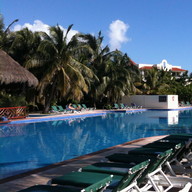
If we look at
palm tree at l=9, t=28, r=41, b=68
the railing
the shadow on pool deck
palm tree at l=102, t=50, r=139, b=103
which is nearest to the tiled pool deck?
the shadow on pool deck

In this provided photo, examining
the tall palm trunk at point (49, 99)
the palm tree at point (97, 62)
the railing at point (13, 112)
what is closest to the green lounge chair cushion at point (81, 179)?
the railing at point (13, 112)

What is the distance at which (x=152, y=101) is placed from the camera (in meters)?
31.4

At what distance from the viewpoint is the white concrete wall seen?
30.8m

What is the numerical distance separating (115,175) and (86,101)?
2623cm

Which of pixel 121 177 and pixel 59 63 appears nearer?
pixel 121 177

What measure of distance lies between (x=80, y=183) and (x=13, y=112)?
15794mm

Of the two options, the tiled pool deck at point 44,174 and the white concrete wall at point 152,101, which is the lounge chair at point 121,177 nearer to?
the tiled pool deck at point 44,174

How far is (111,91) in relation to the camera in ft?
95.0

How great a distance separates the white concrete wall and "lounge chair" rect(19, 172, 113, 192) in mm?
28427

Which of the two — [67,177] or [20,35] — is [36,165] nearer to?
[67,177]

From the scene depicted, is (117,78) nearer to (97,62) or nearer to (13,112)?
(97,62)

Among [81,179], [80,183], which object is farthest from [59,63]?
[80,183]

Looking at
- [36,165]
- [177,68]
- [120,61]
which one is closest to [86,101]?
[120,61]

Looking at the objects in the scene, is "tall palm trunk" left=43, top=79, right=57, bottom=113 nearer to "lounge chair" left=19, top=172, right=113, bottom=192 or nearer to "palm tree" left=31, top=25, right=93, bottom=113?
"palm tree" left=31, top=25, right=93, bottom=113
